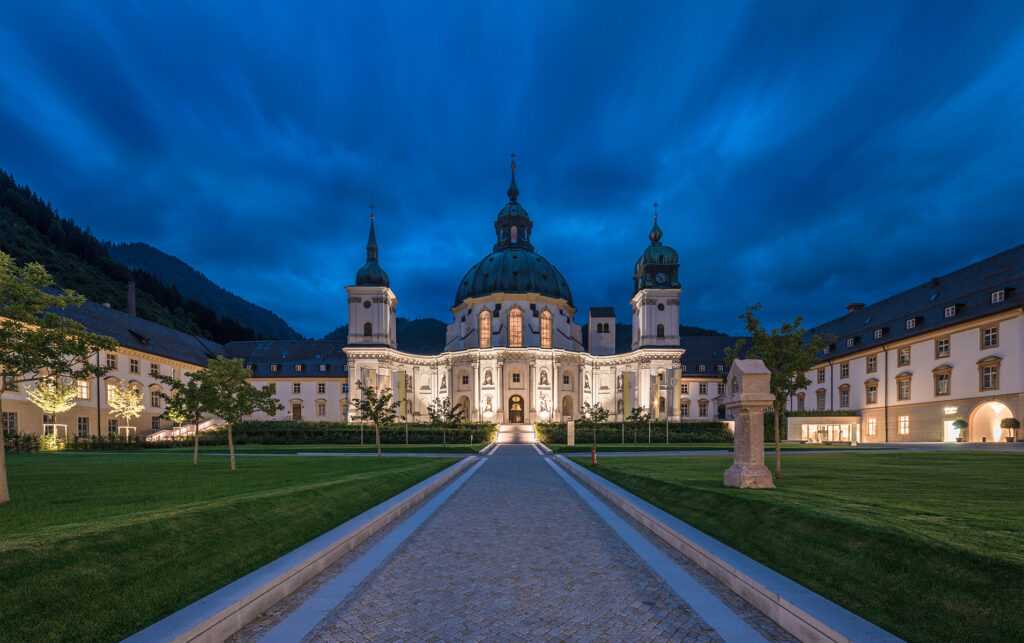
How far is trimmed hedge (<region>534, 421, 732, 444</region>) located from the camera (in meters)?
47.2

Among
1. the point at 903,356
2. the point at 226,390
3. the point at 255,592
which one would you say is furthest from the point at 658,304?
the point at 255,592

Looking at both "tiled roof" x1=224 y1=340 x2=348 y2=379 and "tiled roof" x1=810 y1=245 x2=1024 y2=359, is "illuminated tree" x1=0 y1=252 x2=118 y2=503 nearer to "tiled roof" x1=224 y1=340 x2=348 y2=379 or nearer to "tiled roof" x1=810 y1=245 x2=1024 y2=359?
"tiled roof" x1=810 y1=245 x2=1024 y2=359

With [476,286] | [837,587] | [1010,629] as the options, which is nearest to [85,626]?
[837,587]

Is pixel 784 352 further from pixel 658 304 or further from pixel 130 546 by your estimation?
pixel 658 304

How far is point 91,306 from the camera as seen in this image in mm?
53344

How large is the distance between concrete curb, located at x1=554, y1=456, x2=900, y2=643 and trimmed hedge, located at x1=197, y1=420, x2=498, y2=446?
3810 centimetres

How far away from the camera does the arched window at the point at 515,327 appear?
75875 millimetres

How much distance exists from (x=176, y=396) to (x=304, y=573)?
2112cm

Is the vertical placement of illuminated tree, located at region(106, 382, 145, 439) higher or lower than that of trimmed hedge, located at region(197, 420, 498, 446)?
higher

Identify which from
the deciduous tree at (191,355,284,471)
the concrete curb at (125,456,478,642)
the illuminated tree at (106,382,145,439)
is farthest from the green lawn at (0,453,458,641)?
the illuminated tree at (106,382,145,439)

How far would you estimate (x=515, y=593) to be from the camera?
6625mm

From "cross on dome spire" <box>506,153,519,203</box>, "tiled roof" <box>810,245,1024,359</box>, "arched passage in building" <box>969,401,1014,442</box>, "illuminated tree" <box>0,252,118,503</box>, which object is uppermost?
"cross on dome spire" <box>506,153,519,203</box>

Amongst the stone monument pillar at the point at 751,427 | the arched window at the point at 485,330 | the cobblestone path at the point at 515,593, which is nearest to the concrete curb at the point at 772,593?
the cobblestone path at the point at 515,593

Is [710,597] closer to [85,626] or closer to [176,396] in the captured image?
[85,626]
